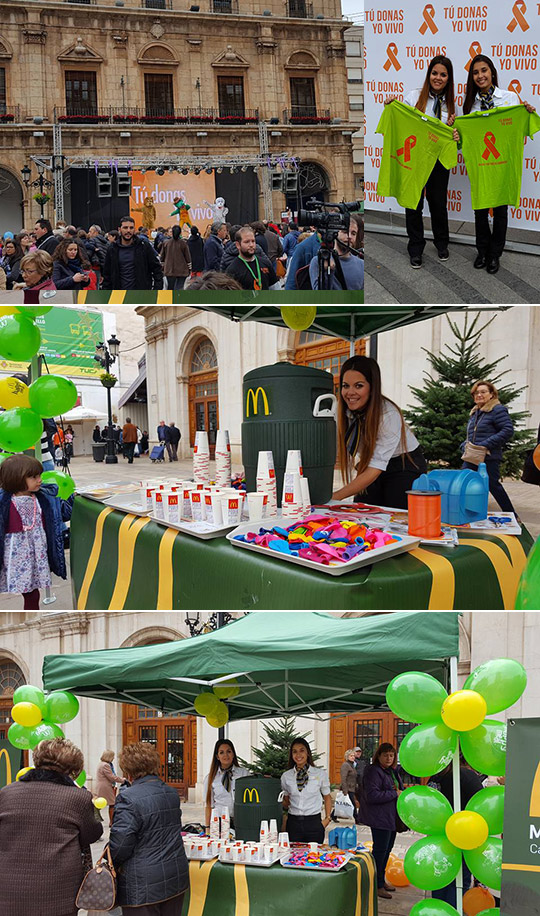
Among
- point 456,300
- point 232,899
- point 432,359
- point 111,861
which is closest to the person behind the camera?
point 111,861

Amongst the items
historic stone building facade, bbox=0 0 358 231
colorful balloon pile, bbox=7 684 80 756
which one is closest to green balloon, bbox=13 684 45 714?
colorful balloon pile, bbox=7 684 80 756

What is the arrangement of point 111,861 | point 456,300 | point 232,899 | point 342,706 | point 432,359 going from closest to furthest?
point 111,861 < point 232,899 < point 456,300 < point 432,359 < point 342,706

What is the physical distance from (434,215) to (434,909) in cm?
299

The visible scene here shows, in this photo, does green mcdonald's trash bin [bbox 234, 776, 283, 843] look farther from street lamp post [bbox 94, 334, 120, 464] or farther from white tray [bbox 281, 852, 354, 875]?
street lamp post [bbox 94, 334, 120, 464]

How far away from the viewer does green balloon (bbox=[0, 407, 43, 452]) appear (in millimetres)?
3721

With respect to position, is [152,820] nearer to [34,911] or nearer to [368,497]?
[34,911]

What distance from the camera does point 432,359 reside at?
424 centimetres

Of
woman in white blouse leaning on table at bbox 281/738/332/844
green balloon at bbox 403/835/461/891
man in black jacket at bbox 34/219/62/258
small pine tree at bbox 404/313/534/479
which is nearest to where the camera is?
green balloon at bbox 403/835/461/891

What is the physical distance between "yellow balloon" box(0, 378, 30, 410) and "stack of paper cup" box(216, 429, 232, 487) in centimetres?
104

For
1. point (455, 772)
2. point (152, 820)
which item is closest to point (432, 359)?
point (455, 772)

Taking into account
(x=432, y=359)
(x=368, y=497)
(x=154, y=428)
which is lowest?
(x=368, y=497)

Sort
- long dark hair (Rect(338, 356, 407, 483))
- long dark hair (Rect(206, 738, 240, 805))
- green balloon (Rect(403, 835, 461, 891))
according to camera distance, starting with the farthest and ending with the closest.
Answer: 1. long dark hair (Rect(206, 738, 240, 805))
2. long dark hair (Rect(338, 356, 407, 483))
3. green balloon (Rect(403, 835, 461, 891))

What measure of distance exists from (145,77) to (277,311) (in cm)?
189

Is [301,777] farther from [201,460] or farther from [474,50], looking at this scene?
[474,50]
